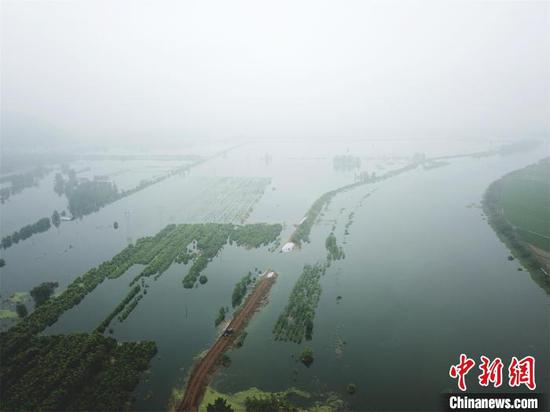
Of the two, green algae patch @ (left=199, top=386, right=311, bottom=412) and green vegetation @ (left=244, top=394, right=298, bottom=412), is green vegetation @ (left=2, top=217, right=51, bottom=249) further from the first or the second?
green vegetation @ (left=244, top=394, right=298, bottom=412)

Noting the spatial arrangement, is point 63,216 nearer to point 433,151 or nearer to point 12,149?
point 12,149

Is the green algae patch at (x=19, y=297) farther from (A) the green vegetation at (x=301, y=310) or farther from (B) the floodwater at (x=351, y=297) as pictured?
(A) the green vegetation at (x=301, y=310)

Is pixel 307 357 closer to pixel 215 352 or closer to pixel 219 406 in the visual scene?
pixel 215 352

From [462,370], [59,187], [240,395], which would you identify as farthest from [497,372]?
[59,187]

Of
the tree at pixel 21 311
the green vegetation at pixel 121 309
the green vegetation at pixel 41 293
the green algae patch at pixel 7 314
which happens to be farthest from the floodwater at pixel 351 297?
the green algae patch at pixel 7 314

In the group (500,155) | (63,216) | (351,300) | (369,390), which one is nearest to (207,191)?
(63,216)

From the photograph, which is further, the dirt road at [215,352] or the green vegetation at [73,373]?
the dirt road at [215,352]
